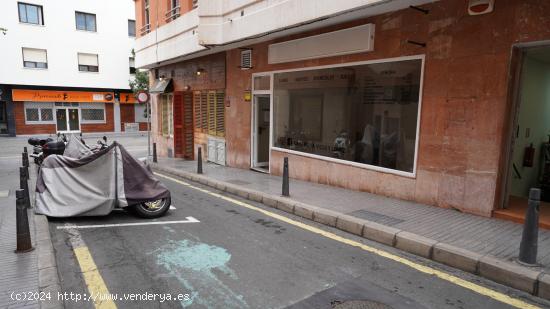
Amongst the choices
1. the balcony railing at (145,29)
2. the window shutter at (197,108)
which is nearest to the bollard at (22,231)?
the window shutter at (197,108)

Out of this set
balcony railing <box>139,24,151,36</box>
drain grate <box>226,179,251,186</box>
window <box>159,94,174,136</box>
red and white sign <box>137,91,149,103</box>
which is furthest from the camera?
balcony railing <box>139,24,151,36</box>

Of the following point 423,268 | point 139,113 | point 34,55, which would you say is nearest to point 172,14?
point 423,268

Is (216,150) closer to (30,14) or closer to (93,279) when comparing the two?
(93,279)

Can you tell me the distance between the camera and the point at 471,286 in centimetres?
418

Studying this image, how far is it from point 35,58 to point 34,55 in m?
0.23

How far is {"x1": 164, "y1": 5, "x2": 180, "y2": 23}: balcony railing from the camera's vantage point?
14769mm

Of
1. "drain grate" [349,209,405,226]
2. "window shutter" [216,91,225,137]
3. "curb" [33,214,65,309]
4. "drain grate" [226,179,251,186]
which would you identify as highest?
"window shutter" [216,91,225,137]

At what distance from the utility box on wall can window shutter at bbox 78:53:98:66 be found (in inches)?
912

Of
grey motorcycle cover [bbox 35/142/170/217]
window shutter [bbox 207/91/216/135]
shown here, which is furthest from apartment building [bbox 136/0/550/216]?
grey motorcycle cover [bbox 35/142/170/217]

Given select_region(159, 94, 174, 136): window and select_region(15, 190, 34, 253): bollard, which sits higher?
select_region(159, 94, 174, 136): window

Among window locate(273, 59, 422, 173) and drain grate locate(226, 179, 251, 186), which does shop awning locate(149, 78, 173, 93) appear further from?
drain grate locate(226, 179, 251, 186)

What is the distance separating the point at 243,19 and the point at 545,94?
24.3ft

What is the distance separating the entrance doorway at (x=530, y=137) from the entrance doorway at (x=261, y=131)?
6.60m

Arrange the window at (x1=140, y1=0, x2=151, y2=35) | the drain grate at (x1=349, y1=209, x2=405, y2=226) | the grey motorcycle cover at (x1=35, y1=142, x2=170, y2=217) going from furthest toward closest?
1. the window at (x1=140, y1=0, x2=151, y2=35)
2. the grey motorcycle cover at (x1=35, y1=142, x2=170, y2=217)
3. the drain grate at (x1=349, y1=209, x2=405, y2=226)
